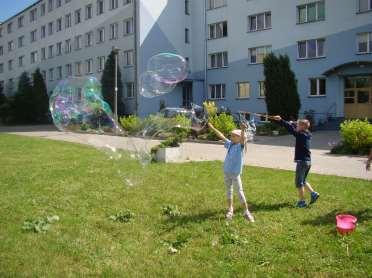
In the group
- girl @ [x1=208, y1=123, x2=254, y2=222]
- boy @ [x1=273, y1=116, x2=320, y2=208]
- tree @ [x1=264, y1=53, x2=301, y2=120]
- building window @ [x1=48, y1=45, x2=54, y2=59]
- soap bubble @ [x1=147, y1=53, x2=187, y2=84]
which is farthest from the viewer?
building window @ [x1=48, y1=45, x2=54, y2=59]

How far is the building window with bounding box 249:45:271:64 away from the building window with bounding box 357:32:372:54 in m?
7.90

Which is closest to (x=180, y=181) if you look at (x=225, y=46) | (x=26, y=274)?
(x=26, y=274)

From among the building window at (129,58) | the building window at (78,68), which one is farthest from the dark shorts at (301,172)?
the building window at (78,68)

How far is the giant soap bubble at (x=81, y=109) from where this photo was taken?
34.1 feet

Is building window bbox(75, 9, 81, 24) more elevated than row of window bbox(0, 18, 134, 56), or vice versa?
building window bbox(75, 9, 81, 24)

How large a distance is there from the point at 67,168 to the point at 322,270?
31.1 feet

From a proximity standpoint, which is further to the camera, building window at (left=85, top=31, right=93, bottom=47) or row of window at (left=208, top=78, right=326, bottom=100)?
building window at (left=85, top=31, right=93, bottom=47)

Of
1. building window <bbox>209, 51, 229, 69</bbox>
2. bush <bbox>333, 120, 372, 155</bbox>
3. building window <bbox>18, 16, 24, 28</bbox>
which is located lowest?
bush <bbox>333, 120, 372, 155</bbox>

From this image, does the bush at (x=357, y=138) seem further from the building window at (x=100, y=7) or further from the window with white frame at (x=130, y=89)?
the building window at (x=100, y=7)

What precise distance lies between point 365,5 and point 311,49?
195 inches

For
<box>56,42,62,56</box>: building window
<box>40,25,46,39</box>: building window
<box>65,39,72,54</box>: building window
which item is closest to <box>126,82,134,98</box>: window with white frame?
<box>65,39,72,54</box>: building window

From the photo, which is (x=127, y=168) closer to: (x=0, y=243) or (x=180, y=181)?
(x=180, y=181)

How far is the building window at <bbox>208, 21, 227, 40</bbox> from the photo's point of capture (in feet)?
143

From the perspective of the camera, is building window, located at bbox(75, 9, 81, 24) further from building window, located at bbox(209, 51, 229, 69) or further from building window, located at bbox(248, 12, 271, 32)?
building window, located at bbox(248, 12, 271, 32)
